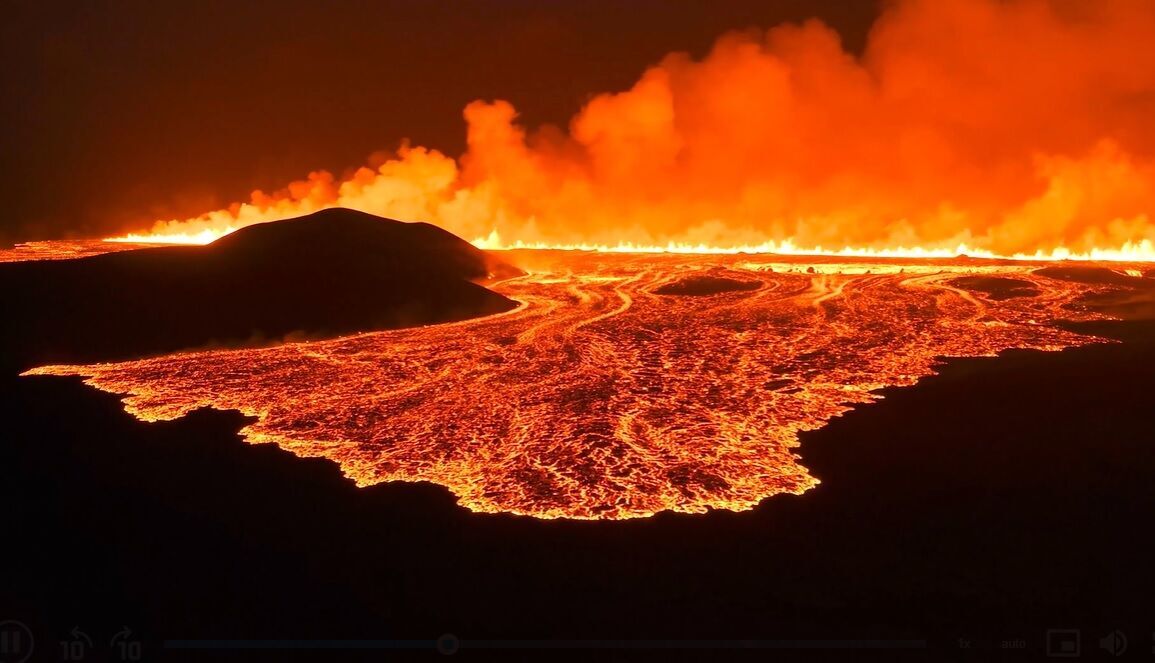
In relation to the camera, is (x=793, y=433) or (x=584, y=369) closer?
(x=793, y=433)

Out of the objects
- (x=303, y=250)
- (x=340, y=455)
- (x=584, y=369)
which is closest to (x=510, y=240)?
(x=303, y=250)

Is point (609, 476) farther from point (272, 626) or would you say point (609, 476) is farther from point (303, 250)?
point (303, 250)

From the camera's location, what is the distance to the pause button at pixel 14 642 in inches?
317

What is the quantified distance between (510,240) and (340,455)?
9041 cm

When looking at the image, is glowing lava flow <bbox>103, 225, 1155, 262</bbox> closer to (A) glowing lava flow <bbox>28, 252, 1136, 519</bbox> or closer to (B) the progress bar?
(A) glowing lava flow <bbox>28, 252, 1136, 519</bbox>

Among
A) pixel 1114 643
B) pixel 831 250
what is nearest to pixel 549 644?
pixel 1114 643

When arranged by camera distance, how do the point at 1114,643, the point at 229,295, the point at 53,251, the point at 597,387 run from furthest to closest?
the point at 53,251 → the point at 229,295 → the point at 597,387 → the point at 1114,643

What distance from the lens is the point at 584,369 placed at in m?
22.0

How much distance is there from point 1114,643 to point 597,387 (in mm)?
13493

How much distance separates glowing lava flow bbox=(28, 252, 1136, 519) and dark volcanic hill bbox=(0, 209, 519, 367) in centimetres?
267

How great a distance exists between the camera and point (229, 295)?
31188 mm

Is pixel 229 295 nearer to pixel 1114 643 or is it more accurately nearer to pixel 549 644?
pixel 549 644

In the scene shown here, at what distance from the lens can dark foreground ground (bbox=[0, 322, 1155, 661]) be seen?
841cm

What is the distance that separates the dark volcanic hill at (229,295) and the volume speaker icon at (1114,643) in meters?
28.2
